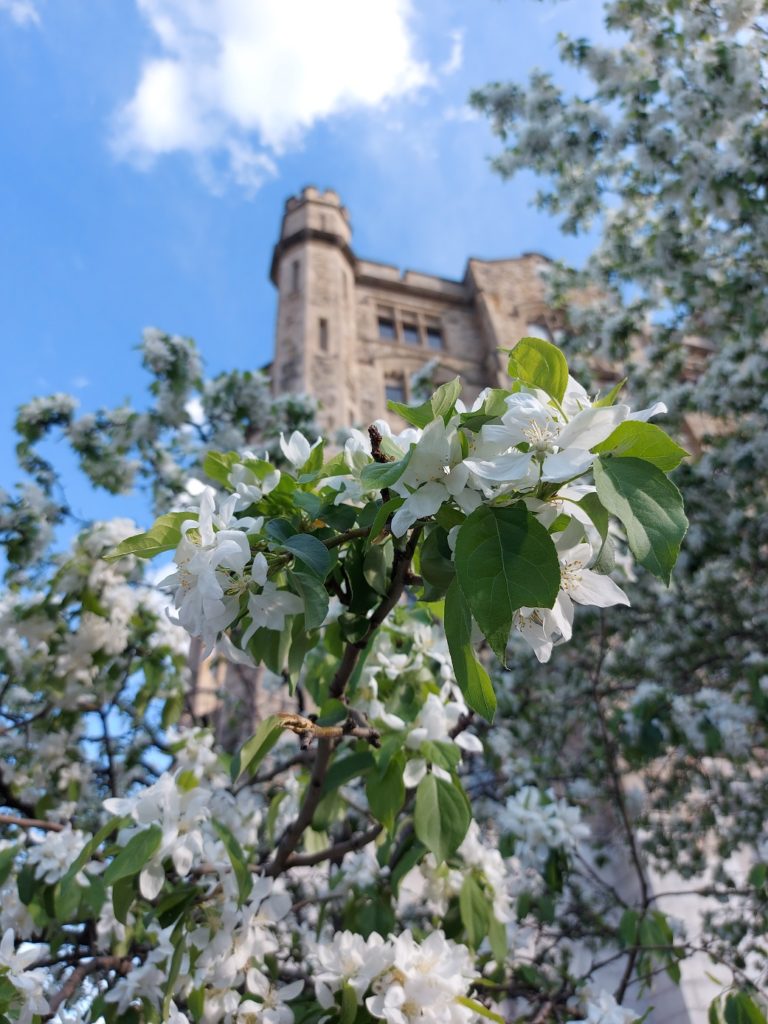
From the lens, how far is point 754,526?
5730 millimetres

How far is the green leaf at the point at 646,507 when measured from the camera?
76 cm

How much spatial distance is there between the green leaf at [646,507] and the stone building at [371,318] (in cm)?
955

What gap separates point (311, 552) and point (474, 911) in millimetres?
1412

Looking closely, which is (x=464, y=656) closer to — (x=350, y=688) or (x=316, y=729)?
(x=316, y=729)

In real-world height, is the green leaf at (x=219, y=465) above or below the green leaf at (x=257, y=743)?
above

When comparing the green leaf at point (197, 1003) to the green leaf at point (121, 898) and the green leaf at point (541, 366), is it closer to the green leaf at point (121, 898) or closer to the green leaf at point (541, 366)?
the green leaf at point (121, 898)

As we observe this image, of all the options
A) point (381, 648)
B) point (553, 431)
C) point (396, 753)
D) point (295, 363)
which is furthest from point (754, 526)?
point (295, 363)

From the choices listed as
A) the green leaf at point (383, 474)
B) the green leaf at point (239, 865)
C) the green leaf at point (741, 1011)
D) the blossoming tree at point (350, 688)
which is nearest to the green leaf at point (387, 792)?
the blossoming tree at point (350, 688)

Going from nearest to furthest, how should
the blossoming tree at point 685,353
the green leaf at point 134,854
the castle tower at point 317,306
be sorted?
the green leaf at point 134,854 < the blossoming tree at point 685,353 < the castle tower at point 317,306

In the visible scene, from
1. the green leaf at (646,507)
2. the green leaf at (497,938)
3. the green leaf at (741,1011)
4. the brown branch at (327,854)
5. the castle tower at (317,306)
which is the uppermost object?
the castle tower at (317,306)

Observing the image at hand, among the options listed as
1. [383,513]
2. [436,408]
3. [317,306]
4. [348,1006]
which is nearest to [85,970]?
[348,1006]

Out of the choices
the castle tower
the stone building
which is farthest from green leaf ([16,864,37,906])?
the stone building

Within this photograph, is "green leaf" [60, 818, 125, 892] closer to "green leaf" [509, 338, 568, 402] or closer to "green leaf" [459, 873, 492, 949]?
"green leaf" [459, 873, 492, 949]

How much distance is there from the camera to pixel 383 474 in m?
0.90
